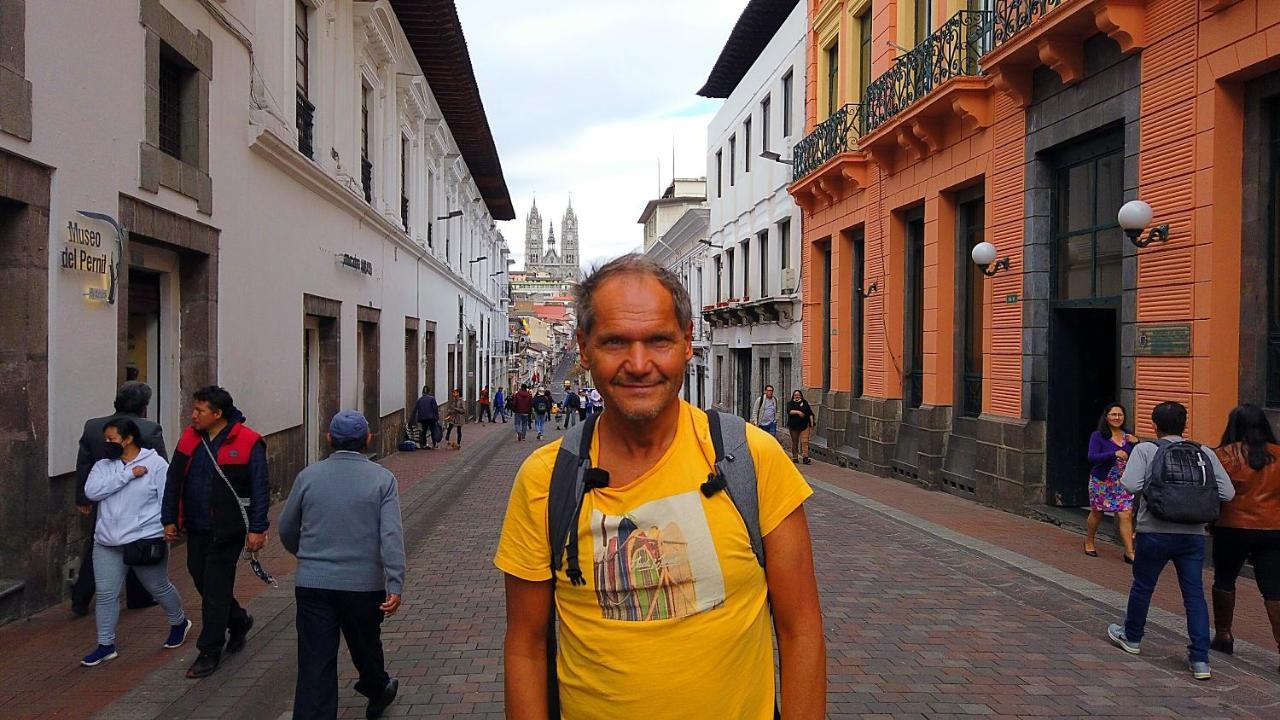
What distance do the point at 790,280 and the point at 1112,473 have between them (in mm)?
15320

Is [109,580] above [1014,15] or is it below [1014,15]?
below

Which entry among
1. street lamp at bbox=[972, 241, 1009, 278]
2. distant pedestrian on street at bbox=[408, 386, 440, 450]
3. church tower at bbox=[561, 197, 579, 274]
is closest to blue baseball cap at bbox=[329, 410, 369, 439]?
street lamp at bbox=[972, 241, 1009, 278]

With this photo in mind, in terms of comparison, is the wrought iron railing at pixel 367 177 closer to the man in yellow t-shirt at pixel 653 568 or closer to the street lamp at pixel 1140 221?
the street lamp at pixel 1140 221

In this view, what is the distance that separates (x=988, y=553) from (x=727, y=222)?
22.7 metres

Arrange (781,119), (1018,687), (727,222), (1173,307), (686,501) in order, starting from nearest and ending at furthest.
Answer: (686,501)
(1018,687)
(1173,307)
(781,119)
(727,222)

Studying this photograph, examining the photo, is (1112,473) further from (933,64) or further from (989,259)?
(933,64)

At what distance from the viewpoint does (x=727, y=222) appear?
30875mm

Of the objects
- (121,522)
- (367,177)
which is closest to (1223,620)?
(121,522)

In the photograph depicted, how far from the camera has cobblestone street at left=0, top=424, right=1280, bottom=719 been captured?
5.07m

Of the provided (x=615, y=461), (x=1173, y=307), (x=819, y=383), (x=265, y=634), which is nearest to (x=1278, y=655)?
(x=1173, y=307)

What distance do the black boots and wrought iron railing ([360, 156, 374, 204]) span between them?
15.7 meters

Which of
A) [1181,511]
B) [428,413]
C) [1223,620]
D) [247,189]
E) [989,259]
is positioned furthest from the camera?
[428,413]

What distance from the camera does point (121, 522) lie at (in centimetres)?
561

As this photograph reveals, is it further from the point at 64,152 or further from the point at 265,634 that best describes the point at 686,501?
the point at 64,152
